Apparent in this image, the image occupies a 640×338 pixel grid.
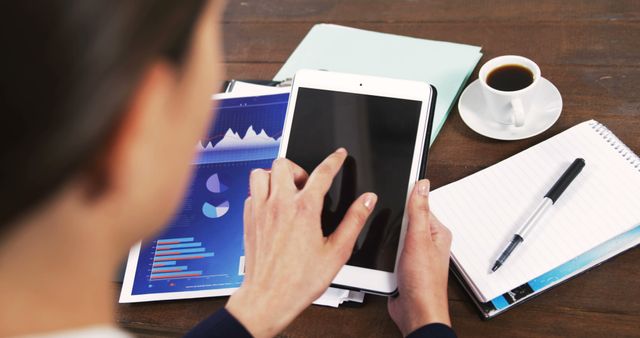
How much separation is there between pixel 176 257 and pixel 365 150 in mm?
283

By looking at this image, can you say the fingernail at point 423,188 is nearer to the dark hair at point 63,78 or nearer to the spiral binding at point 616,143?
the spiral binding at point 616,143

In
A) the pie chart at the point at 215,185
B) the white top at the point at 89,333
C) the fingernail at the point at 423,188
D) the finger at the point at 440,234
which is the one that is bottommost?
the pie chart at the point at 215,185

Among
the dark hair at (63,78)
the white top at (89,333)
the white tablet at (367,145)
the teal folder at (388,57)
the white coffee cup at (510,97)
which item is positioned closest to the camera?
the dark hair at (63,78)

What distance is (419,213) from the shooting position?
2.38 ft

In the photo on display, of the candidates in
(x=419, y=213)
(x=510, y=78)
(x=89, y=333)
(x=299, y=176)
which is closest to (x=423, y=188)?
(x=419, y=213)

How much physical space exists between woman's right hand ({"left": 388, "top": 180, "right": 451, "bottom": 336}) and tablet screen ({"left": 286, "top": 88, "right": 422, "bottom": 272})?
25 mm

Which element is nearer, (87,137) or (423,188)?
(87,137)

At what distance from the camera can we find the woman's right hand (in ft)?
2.29

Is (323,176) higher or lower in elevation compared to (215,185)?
higher

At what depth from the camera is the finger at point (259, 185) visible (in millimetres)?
711

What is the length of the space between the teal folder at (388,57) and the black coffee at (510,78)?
0.22 ft

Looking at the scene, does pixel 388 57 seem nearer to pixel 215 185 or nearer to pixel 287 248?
pixel 215 185

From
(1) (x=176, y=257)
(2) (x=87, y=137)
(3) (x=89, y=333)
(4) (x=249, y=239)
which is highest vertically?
(2) (x=87, y=137)

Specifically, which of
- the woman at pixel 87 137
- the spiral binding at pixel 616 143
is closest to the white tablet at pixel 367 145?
→ the spiral binding at pixel 616 143
